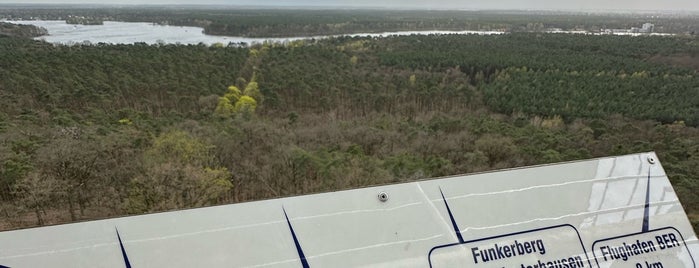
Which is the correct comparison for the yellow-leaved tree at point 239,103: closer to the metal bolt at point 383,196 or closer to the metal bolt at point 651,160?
the metal bolt at point 383,196

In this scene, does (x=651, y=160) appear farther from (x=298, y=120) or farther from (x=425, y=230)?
(x=298, y=120)

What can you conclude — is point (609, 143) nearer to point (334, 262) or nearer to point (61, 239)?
Answer: point (334, 262)

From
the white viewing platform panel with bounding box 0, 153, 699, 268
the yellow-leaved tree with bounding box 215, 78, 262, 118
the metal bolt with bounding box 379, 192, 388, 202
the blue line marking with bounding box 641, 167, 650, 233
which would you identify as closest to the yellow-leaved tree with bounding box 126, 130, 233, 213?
the white viewing platform panel with bounding box 0, 153, 699, 268

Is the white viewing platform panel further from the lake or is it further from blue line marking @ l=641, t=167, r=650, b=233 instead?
the lake

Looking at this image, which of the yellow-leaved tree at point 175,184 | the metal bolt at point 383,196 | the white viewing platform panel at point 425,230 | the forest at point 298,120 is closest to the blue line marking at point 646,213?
the white viewing platform panel at point 425,230

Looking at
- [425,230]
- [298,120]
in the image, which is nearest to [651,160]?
[425,230]
